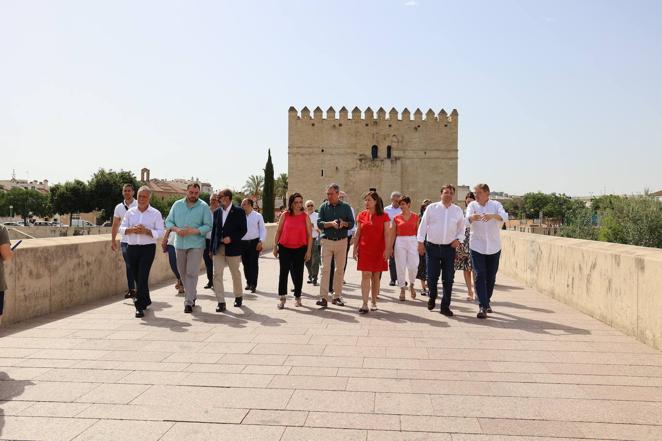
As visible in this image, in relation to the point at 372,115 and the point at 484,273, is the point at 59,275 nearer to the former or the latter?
the point at 484,273

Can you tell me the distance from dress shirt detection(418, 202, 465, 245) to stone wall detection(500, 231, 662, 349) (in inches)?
65.7

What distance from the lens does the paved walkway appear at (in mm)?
3355

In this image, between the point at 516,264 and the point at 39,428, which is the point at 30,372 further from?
the point at 516,264

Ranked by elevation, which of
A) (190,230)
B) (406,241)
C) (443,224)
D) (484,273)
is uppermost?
(443,224)

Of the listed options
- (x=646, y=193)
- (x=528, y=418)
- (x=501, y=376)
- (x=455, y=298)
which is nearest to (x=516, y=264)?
(x=455, y=298)

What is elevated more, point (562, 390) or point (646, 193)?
point (646, 193)

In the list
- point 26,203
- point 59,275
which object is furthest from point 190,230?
point 26,203

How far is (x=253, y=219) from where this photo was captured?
1001cm

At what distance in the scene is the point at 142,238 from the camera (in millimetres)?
7277

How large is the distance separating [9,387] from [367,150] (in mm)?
48952

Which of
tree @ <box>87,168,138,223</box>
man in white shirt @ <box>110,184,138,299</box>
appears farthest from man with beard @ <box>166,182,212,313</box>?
Answer: tree @ <box>87,168,138,223</box>

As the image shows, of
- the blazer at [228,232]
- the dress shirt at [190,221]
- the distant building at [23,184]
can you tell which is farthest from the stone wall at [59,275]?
the distant building at [23,184]

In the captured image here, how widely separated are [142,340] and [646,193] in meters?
35.1

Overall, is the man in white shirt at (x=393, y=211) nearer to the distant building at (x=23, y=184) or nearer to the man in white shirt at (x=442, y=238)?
the man in white shirt at (x=442, y=238)
